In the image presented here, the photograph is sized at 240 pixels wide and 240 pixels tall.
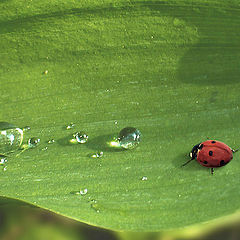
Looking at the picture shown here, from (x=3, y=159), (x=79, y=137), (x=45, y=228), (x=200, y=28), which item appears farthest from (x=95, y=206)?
(x=45, y=228)

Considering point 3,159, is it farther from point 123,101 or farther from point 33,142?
point 123,101

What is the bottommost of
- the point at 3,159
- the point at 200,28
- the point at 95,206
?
the point at 95,206

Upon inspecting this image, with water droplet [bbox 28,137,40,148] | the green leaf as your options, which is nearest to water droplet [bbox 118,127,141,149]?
the green leaf

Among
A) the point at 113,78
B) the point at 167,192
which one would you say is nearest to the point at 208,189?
the point at 167,192

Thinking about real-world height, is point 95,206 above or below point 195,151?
below

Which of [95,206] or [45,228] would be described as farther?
[45,228]
